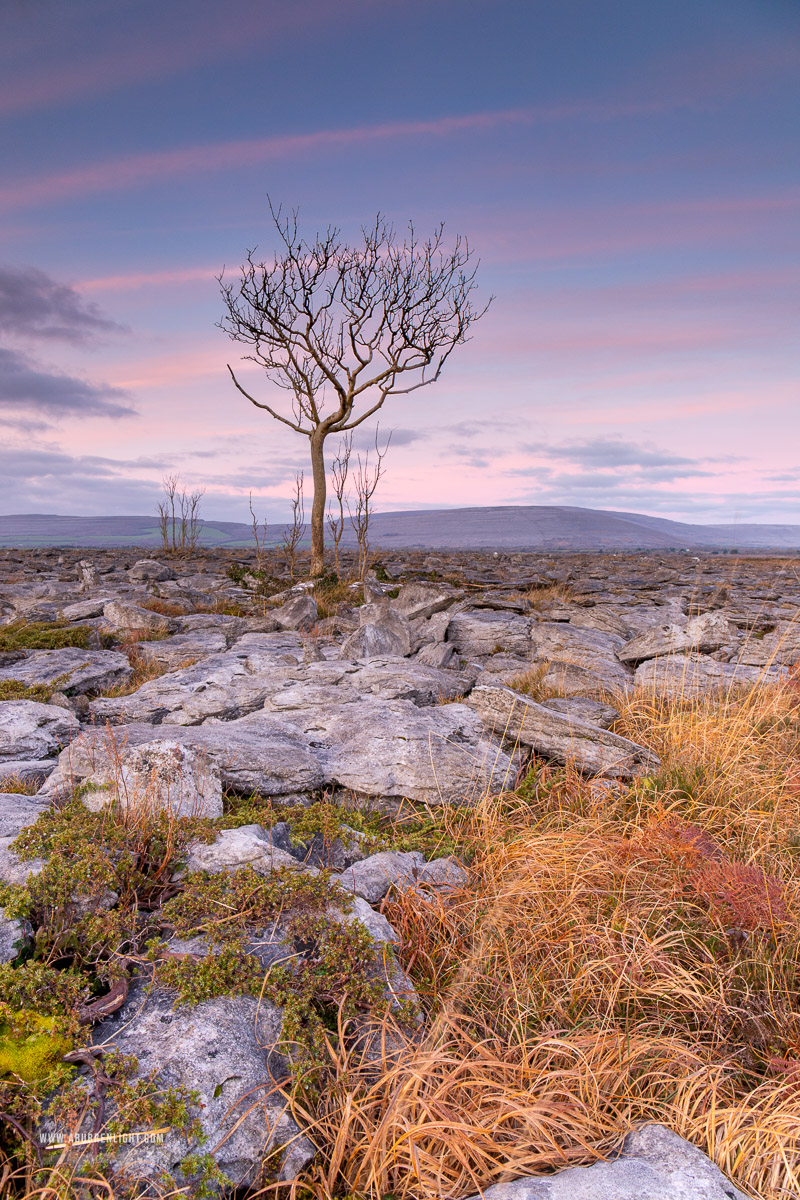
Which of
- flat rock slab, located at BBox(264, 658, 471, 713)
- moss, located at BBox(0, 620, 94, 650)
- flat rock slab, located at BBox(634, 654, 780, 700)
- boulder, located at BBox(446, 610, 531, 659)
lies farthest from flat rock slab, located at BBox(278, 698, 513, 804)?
moss, located at BBox(0, 620, 94, 650)

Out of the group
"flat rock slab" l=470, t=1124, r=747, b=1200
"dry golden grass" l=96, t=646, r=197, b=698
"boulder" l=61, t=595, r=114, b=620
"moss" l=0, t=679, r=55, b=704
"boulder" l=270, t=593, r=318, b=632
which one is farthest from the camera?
"boulder" l=270, t=593, r=318, b=632

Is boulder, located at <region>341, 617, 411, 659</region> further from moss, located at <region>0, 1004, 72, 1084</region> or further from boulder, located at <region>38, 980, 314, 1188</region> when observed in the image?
moss, located at <region>0, 1004, 72, 1084</region>

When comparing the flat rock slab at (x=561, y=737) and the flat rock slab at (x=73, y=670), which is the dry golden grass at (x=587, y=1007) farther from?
the flat rock slab at (x=73, y=670)

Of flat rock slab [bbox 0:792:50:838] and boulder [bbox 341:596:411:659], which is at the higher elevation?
boulder [bbox 341:596:411:659]

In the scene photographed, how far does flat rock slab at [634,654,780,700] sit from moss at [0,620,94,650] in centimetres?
815

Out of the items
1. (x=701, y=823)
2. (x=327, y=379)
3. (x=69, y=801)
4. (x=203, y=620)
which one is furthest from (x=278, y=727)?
(x=327, y=379)

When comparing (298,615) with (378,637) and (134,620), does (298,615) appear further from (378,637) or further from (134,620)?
(378,637)

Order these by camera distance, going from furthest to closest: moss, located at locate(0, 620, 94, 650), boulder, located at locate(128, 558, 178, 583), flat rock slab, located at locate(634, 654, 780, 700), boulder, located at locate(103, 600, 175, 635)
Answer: boulder, located at locate(128, 558, 178, 583) → boulder, located at locate(103, 600, 175, 635) → moss, located at locate(0, 620, 94, 650) → flat rock slab, located at locate(634, 654, 780, 700)

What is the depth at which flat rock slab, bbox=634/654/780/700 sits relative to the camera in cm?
749

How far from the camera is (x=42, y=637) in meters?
9.80

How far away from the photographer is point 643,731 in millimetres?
6570

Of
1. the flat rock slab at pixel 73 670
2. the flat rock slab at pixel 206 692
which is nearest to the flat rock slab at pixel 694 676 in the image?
the flat rock slab at pixel 206 692

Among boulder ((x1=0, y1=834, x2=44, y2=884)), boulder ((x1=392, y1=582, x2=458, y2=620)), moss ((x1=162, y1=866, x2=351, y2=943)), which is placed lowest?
moss ((x1=162, y1=866, x2=351, y2=943))

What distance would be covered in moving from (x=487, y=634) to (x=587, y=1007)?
25.3ft
